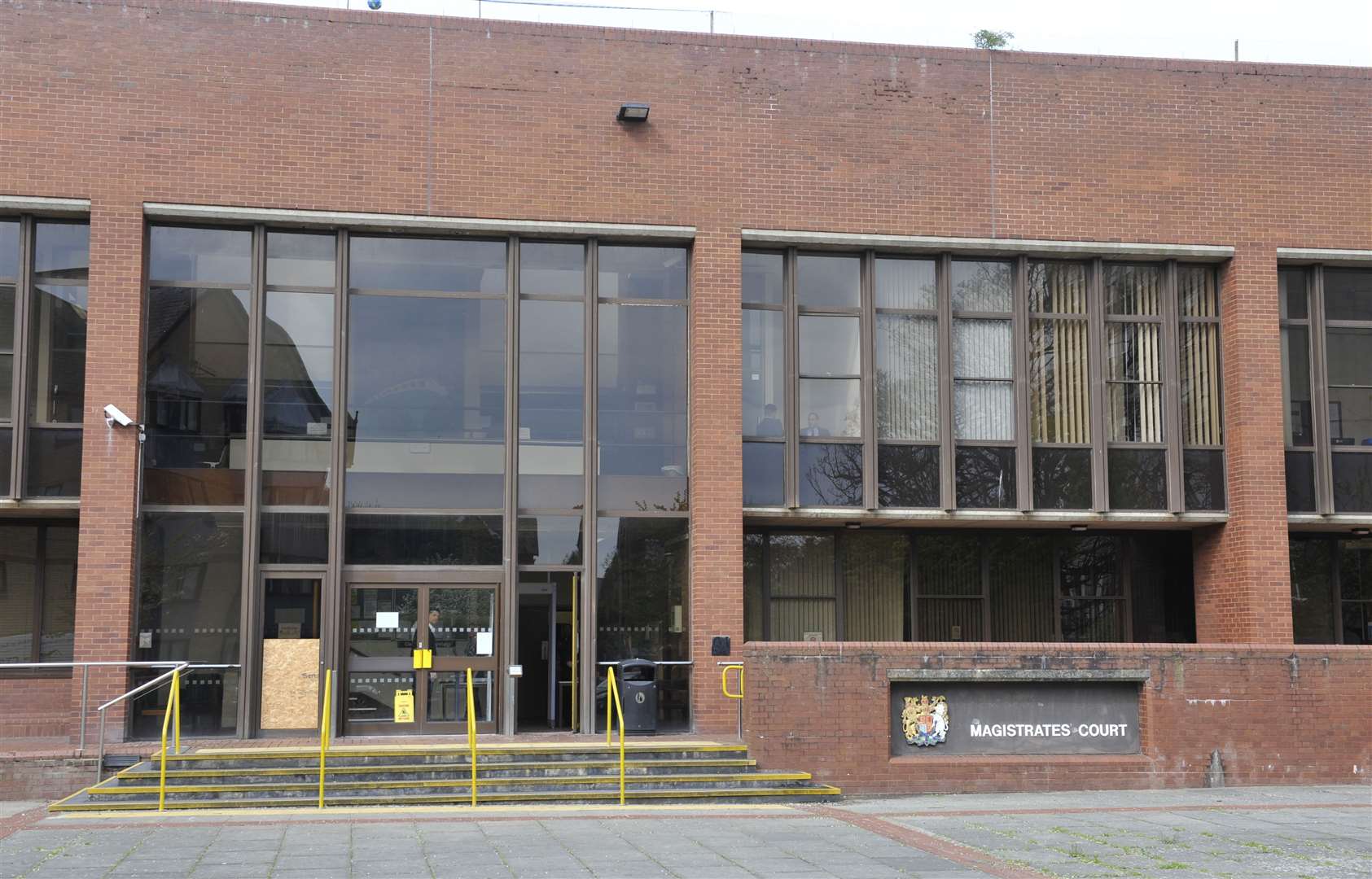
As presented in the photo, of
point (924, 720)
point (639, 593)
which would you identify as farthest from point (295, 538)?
point (924, 720)

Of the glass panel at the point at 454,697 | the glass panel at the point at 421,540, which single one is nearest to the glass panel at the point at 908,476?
the glass panel at the point at 421,540

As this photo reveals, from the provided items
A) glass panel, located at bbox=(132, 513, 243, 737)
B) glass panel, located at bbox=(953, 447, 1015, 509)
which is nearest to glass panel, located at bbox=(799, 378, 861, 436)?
glass panel, located at bbox=(953, 447, 1015, 509)

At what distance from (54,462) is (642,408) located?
296 inches

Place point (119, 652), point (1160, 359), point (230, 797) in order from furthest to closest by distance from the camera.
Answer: point (1160, 359) → point (119, 652) → point (230, 797)

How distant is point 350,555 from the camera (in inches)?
728

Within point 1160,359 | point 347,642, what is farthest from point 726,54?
point 347,642

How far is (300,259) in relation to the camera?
1880 cm

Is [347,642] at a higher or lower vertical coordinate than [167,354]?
lower

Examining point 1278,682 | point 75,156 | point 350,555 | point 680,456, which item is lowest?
point 1278,682

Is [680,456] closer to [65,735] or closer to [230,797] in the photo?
[230,797]

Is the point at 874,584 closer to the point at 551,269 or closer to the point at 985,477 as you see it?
the point at 985,477

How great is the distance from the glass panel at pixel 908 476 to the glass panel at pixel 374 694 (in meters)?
6.86

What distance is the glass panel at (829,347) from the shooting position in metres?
19.9

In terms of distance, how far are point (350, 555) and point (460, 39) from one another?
693cm
